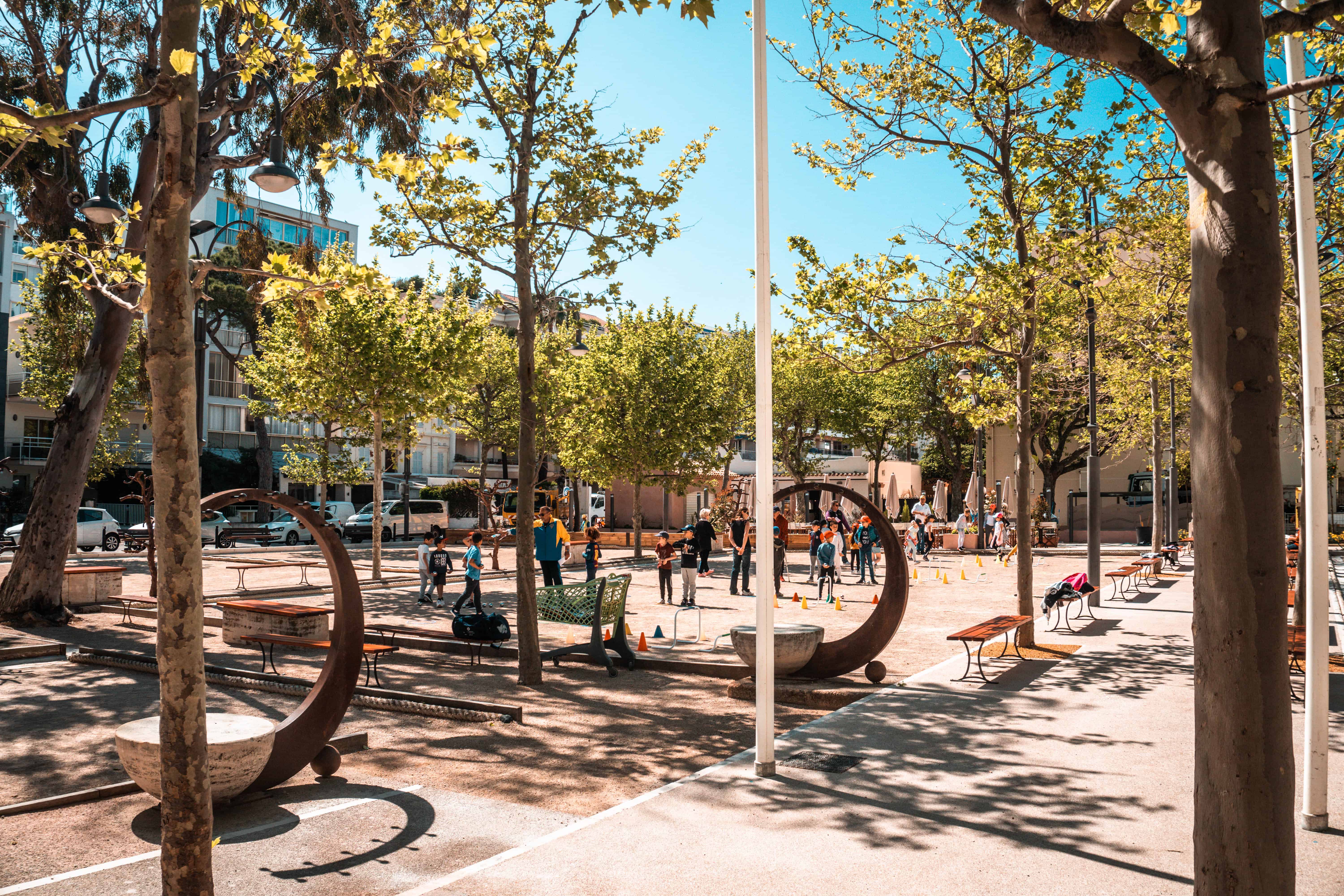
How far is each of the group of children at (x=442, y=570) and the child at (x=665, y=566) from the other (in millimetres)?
3222

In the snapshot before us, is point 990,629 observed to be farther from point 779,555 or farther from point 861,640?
point 779,555

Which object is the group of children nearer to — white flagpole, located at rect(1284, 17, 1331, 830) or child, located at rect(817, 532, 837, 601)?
child, located at rect(817, 532, 837, 601)

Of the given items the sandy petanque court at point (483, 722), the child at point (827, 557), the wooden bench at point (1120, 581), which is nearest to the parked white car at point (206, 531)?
the sandy petanque court at point (483, 722)

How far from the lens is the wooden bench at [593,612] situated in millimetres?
11086

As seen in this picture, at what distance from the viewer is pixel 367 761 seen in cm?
706

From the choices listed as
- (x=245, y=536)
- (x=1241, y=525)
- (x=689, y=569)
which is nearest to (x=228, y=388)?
(x=245, y=536)

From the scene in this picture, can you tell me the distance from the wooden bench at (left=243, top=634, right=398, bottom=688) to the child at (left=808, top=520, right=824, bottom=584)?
1056 centimetres

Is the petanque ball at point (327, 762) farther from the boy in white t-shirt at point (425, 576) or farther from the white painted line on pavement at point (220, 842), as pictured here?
the boy in white t-shirt at point (425, 576)

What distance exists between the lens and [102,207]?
38.1ft

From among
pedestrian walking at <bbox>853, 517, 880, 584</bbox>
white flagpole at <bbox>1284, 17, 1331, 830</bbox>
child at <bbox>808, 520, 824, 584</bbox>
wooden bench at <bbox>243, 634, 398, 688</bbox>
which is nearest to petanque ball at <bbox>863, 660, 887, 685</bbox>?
white flagpole at <bbox>1284, 17, 1331, 830</bbox>

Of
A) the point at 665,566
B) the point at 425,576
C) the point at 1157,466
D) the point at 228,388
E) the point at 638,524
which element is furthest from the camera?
the point at 228,388

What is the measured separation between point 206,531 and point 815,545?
83.6ft

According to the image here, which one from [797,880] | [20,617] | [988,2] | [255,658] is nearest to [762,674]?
[797,880]

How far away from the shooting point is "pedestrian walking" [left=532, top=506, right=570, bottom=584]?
15703 millimetres
